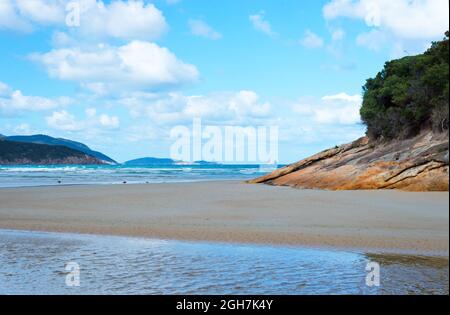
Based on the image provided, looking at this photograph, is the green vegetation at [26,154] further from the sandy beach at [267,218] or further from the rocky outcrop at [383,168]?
the sandy beach at [267,218]

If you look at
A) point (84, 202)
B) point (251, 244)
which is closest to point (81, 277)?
point (251, 244)

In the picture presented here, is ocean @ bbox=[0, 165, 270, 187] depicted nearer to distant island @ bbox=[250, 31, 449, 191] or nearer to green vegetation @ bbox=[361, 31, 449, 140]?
distant island @ bbox=[250, 31, 449, 191]

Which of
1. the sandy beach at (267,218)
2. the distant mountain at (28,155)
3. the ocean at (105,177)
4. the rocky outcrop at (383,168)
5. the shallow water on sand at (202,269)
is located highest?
the distant mountain at (28,155)

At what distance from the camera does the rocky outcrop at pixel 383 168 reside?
21.2 metres

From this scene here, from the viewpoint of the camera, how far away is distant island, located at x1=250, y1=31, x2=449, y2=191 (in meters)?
21.7

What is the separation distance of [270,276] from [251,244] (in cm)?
350

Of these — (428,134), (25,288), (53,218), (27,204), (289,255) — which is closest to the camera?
(25,288)

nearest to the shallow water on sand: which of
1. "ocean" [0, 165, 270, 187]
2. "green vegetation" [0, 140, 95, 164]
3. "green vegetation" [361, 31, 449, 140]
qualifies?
"green vegetation" [361, 31, 449, 140]

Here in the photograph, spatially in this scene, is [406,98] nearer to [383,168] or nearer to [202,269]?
[383,168]

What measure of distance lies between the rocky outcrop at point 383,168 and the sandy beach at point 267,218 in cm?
138

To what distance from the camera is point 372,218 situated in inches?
593

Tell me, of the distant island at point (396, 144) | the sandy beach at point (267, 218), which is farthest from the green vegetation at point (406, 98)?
the sandy beach at point (267, 218)

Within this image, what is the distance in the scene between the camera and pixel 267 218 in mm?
15938

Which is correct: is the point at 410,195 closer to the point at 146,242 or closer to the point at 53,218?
the point at 146,242
